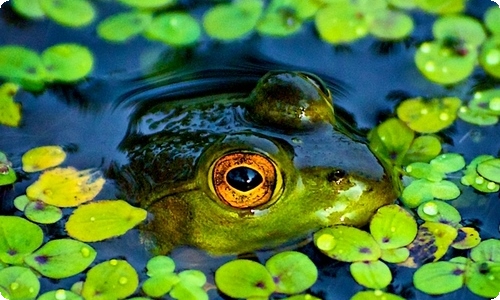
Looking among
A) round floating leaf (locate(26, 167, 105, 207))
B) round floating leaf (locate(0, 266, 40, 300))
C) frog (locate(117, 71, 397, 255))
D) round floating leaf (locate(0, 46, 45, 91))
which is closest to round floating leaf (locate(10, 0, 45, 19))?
round floating leaf (locate(0, 46, 45, 91))

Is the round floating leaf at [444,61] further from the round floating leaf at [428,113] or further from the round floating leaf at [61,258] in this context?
the round floating leaf at [61,258]

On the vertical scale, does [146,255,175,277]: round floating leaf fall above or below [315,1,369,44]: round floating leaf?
below

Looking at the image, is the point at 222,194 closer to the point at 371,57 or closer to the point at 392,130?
the point at 392,130

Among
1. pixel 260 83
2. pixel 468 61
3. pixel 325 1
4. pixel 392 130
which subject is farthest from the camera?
pixel 325 1

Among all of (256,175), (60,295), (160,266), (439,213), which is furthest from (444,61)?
(60,295)

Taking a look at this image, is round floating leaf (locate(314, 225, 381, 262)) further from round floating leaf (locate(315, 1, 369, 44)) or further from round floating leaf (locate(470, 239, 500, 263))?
round floating leaf (locate(315, 1, 369, 44))

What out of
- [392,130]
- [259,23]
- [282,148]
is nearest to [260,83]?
[282,148]
